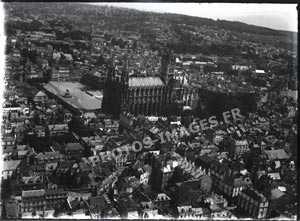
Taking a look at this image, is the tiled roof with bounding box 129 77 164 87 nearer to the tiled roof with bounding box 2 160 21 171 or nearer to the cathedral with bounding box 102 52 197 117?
the cathedral with bounding box 102 52 197 117

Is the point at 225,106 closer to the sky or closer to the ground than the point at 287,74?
closer to the ground

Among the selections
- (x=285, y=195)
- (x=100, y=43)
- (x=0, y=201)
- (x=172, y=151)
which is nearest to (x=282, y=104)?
(x=285, y=195)

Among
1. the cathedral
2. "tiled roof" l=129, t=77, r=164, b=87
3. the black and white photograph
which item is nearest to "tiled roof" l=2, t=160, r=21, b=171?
the black and white photograph

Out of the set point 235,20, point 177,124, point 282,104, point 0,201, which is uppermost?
point 235,20

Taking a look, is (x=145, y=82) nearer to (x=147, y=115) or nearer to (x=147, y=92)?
(x=147, y=92)

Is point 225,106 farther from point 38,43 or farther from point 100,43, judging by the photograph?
point 38,43

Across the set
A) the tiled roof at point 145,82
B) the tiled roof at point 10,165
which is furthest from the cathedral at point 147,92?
the tiled roof at point 10,165

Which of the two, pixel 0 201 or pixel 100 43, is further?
pixel 100 43
